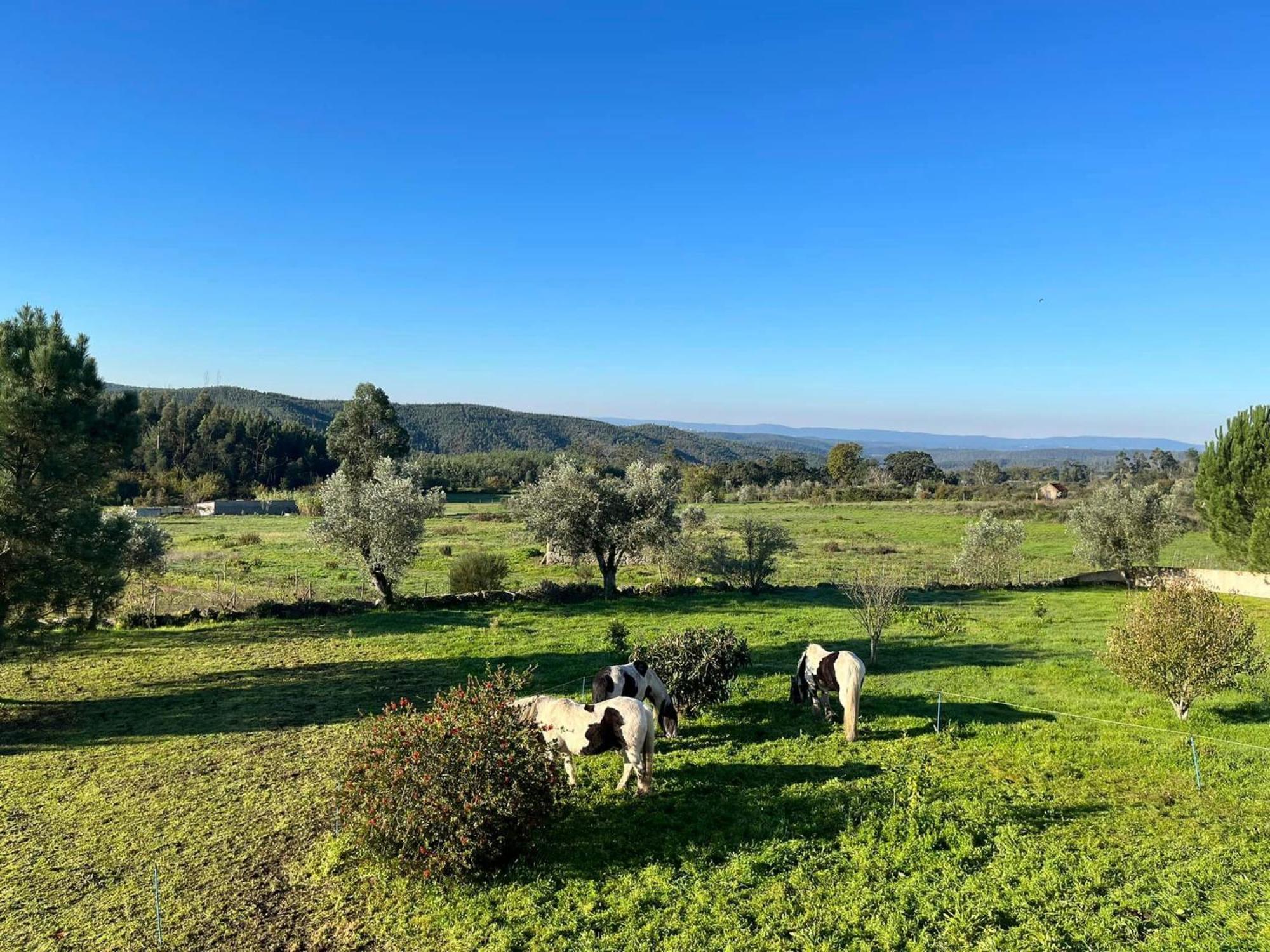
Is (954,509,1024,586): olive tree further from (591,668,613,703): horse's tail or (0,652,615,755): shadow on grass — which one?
(591,668,613,703): horse's tail

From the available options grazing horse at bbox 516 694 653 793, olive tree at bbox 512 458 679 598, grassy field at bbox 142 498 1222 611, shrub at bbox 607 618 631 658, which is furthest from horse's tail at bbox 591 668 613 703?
grassy field at bbox 142 498 1222 611

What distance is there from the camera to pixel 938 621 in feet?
77.8

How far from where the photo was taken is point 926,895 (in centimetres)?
777

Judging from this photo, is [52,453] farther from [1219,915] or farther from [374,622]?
[1219,915]

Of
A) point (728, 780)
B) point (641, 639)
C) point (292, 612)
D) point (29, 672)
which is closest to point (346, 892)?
point (728, 780)

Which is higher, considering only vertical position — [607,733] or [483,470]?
[483,470]

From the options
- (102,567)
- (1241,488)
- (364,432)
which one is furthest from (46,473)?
(1241,488)

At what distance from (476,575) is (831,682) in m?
19.2

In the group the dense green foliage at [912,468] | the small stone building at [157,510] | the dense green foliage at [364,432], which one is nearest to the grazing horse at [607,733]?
the dense green foliage at [364,432]

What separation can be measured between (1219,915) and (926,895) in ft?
9.54

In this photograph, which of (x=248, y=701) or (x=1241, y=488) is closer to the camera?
(x=248, y=701)

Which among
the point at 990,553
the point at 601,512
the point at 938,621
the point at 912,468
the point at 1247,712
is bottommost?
the point at 938,621

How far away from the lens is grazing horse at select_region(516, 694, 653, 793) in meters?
10.3

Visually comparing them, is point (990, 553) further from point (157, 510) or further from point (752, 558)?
point (157, 510)
